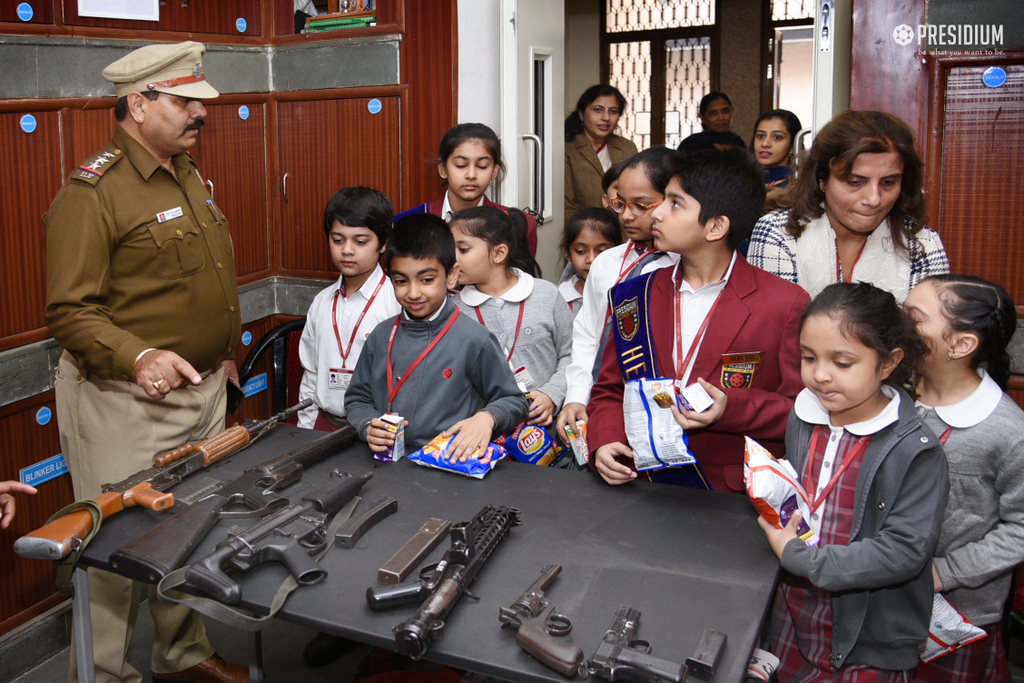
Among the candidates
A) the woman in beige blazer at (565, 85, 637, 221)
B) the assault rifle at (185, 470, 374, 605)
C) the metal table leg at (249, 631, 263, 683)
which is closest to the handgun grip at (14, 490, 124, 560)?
the assault rifle at (185, 470, 374, 605)

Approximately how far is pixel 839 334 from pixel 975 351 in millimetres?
461

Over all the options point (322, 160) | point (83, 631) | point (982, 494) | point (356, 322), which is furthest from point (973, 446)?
point (322, 160)

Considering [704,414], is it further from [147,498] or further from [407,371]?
[147,498]

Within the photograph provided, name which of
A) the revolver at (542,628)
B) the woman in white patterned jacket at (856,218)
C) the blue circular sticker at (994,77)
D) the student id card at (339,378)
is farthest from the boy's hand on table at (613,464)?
the blue circular sticker at (994,77)

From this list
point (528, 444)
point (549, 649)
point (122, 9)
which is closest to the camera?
point (549, 649)

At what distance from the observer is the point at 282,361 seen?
153 inches

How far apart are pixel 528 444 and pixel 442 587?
3.86ft

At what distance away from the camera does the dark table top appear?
160 centimetres

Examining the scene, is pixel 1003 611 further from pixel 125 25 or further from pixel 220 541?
pixel 125 25

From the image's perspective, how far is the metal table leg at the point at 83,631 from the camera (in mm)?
2018

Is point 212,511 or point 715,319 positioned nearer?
point 212,511

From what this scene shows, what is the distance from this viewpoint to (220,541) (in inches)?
75.7

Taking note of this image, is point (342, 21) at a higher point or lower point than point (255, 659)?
higher

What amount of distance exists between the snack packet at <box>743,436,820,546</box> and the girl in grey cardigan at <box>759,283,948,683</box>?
28 millimetres
